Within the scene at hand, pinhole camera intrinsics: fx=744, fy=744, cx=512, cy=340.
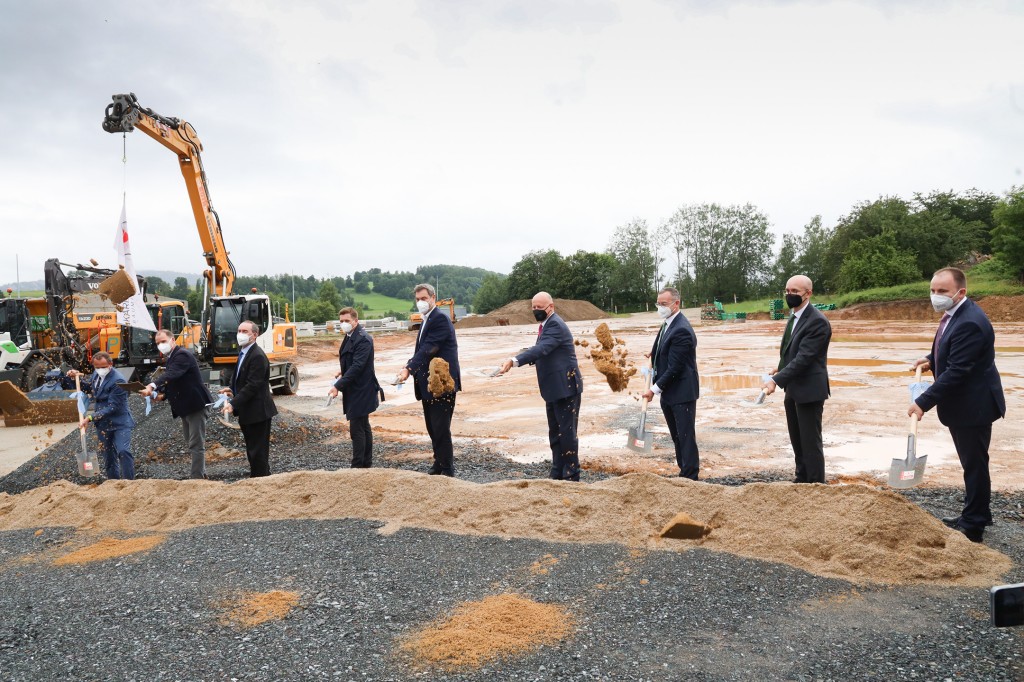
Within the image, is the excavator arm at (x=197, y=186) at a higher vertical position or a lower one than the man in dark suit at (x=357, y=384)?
higher

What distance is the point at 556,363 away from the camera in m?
6.99

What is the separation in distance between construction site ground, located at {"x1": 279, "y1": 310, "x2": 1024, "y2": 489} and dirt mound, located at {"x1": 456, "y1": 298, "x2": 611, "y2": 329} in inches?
1331

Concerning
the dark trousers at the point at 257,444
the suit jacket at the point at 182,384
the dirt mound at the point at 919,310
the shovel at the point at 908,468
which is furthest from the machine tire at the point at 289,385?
the dirt mound at the point at 919,310

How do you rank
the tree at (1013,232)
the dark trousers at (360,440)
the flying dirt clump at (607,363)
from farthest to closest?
the tree at (1013,232)
the flying dirt clump at (607,363)
the dark trousers at (360,440)

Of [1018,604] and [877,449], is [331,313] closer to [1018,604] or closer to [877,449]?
[877,449]

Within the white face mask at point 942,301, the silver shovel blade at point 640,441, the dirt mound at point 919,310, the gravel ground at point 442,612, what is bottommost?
the gravel ground at point 442,612

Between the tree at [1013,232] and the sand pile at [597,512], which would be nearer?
the sand pile at [597,512]

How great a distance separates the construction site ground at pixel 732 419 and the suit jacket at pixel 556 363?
174 cm

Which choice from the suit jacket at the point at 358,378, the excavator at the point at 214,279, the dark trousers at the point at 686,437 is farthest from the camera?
the excavator at the point at 214,279

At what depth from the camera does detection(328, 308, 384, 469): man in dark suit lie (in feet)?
25.2

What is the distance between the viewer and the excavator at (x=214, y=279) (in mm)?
15133

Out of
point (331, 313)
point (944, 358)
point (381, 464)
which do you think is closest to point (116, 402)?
point (381, 464)

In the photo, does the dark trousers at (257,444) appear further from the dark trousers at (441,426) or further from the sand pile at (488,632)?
the sand pile at (488,632)

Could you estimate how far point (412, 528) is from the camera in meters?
5.51
